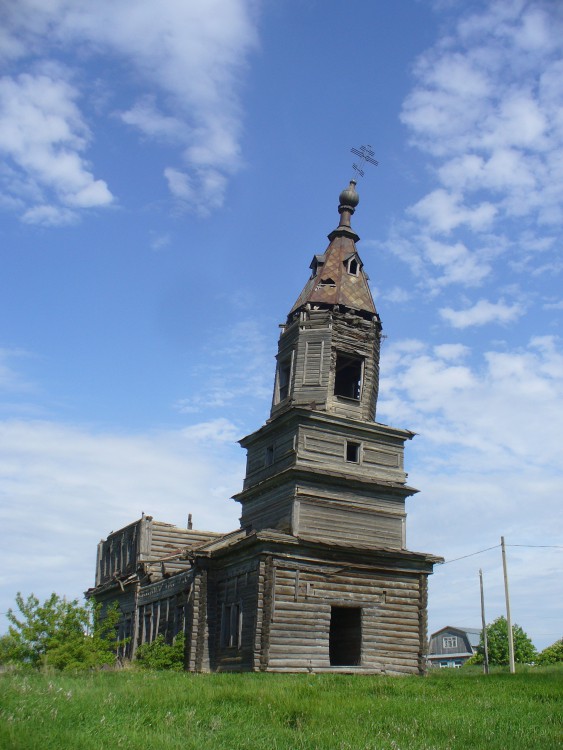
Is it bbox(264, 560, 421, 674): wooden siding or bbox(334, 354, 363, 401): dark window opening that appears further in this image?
bbox(334, 354, 363, 401): dark window opening

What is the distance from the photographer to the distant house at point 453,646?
315ft

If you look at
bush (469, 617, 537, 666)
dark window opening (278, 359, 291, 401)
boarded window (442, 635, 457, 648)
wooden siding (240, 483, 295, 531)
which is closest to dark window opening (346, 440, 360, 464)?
wooden siding (240, 483, 295, 531)

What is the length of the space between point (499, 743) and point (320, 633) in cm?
1628

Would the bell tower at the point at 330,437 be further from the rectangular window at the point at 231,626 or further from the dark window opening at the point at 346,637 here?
the rectangular window at the point at 231,626

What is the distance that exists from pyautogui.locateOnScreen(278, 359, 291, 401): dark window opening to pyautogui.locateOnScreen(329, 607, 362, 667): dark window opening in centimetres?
932

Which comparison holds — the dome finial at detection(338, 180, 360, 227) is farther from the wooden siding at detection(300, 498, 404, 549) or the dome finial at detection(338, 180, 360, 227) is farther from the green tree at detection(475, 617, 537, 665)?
the green tree at detection(475, 617, 537, 665)

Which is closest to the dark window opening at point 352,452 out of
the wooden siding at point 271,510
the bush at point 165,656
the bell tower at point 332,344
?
the bell tower at point 332,344

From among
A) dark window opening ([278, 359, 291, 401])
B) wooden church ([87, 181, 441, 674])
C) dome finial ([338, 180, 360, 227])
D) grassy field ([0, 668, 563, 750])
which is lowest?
grassy field ([0, 668, 563, 750])

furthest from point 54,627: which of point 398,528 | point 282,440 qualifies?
point 398,528

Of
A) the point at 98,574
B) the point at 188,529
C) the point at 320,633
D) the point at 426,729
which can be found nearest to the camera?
the point at 426,729

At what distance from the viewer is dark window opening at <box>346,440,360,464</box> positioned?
3154 centimetres

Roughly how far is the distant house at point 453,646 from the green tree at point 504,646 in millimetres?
24562

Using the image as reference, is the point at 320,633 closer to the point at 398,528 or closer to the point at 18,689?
the point at 398,528

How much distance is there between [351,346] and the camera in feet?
109
